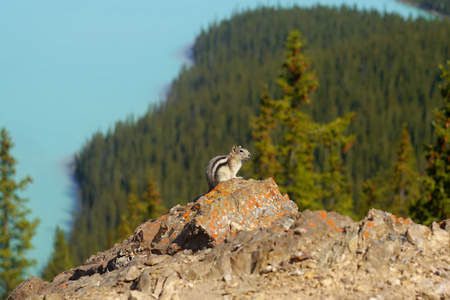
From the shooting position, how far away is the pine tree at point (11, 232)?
38625 millimetres

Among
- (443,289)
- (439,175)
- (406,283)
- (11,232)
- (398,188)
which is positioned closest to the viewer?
(443,289)

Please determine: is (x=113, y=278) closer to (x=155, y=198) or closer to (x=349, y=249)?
(x=349, y=249)

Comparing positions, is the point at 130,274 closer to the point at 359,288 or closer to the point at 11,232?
the point at 359,288

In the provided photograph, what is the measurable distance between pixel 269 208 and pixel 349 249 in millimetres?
2932

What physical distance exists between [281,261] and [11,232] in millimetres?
35109

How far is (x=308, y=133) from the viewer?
35.4 metres

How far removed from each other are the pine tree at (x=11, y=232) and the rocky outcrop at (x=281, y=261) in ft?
97.6

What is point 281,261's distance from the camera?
984 cm

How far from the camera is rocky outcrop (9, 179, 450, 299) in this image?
9.20m

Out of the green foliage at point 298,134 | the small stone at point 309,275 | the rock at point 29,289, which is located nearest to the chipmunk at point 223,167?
the rock at point 29,289

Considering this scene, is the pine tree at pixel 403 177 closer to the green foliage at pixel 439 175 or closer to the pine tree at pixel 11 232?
the green foliage at pixel 439 175

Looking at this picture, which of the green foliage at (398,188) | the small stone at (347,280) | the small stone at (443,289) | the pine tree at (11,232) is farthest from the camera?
the green foliage at (398,188)

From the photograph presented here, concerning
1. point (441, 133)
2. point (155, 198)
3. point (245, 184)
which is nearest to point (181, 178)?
point (155, 198)

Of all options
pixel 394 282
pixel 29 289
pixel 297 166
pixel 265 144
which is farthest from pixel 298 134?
pixel 394 282
